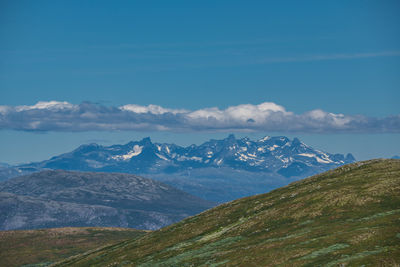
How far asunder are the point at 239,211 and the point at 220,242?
27896 millimetres

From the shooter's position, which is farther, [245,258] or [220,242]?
[220,242]

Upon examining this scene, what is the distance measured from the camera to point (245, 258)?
5838cm

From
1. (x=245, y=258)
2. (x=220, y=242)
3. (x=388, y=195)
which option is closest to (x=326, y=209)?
(x=388, y=195)

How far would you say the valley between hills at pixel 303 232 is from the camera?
51.2 m

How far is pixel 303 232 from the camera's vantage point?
6519 cm

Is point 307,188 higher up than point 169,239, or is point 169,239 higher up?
point 307,188

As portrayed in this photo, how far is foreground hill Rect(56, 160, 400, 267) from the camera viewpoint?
5130 cm

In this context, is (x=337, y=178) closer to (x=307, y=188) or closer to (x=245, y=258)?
(x=307, y=188)

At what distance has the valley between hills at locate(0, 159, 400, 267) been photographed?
168 ft

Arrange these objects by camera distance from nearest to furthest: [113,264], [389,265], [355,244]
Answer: [389,265] → [355,244] → [113,264]

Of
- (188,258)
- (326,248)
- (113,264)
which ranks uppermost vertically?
(326,248)

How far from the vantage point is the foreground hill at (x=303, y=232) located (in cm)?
5130

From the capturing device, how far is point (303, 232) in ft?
214

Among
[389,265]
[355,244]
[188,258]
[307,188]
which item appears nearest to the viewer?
[389,265]
